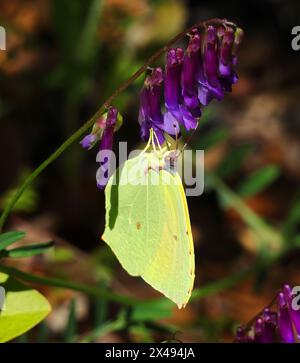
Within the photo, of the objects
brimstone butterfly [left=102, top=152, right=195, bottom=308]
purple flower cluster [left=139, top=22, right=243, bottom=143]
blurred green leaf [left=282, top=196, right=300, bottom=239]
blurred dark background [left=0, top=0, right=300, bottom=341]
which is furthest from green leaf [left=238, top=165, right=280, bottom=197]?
purple flower cluster [left=139, top=22, right=243, bottom=143]

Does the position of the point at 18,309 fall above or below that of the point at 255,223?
below

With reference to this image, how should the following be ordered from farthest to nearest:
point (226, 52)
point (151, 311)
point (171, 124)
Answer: point (151, 311) < point (171, 124) < point (226, 52)

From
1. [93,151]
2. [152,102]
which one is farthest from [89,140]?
[93,151]

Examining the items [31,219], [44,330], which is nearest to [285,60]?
[31,219]

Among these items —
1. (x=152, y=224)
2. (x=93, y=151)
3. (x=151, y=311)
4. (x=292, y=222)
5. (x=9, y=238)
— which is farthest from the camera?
(x=93, y=151)

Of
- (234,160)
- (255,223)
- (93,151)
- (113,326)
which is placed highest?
(93,151)

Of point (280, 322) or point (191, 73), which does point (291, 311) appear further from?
point (191, 73)

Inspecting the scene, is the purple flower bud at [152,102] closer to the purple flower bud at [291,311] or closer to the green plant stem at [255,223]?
the purple flower bud at [291,311]

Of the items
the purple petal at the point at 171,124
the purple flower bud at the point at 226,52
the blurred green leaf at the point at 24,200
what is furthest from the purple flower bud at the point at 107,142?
the blurred green leaf at the point at 24,200
